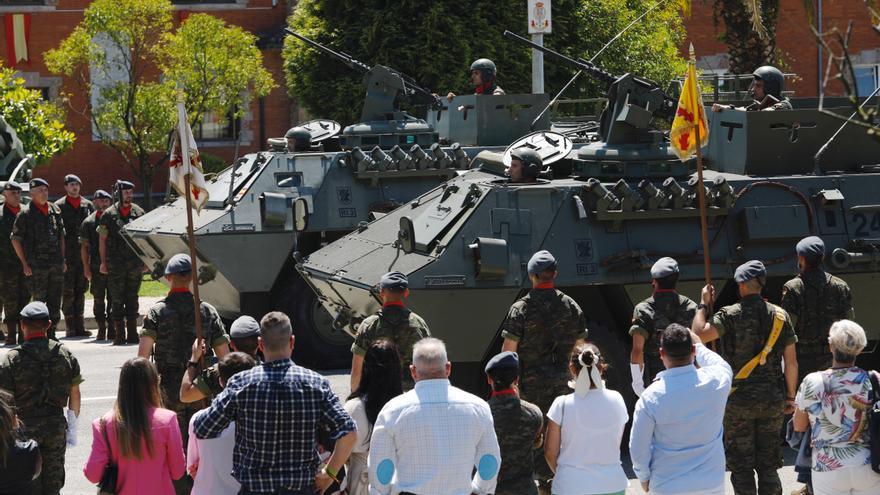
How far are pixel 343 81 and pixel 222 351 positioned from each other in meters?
16.0

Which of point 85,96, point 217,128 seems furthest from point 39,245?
point 217,128

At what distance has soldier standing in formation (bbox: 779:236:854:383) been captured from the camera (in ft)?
30.6

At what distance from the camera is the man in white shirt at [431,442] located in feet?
19.6

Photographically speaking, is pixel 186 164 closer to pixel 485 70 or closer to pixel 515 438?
pixel 515 438

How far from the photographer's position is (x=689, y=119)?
9.70 meters

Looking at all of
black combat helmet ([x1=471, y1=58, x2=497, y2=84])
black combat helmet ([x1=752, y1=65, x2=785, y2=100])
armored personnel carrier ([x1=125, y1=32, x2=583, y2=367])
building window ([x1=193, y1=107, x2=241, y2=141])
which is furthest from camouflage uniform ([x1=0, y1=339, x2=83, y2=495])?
building window ([x1=193, y1=107, x2=241, y2=141])

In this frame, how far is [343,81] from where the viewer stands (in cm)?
2428

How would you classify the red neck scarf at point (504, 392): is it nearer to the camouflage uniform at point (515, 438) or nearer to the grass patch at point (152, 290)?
the camouflage uniform at point (515, 438)

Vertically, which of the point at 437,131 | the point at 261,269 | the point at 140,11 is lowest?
the point at 261,269

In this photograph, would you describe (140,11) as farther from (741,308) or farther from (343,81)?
(741,308)

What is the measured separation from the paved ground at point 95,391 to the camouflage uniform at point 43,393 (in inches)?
72.1

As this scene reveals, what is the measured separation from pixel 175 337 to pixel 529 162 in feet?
10.5

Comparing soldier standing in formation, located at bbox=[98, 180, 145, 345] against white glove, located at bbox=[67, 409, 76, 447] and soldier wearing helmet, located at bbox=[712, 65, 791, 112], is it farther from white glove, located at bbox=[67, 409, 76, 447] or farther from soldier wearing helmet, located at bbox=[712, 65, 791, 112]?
white glove, located at bbox=[67, 409, 76, 447]

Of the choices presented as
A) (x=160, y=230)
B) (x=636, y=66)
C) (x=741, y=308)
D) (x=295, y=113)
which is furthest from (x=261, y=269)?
(x=295, y=113)
